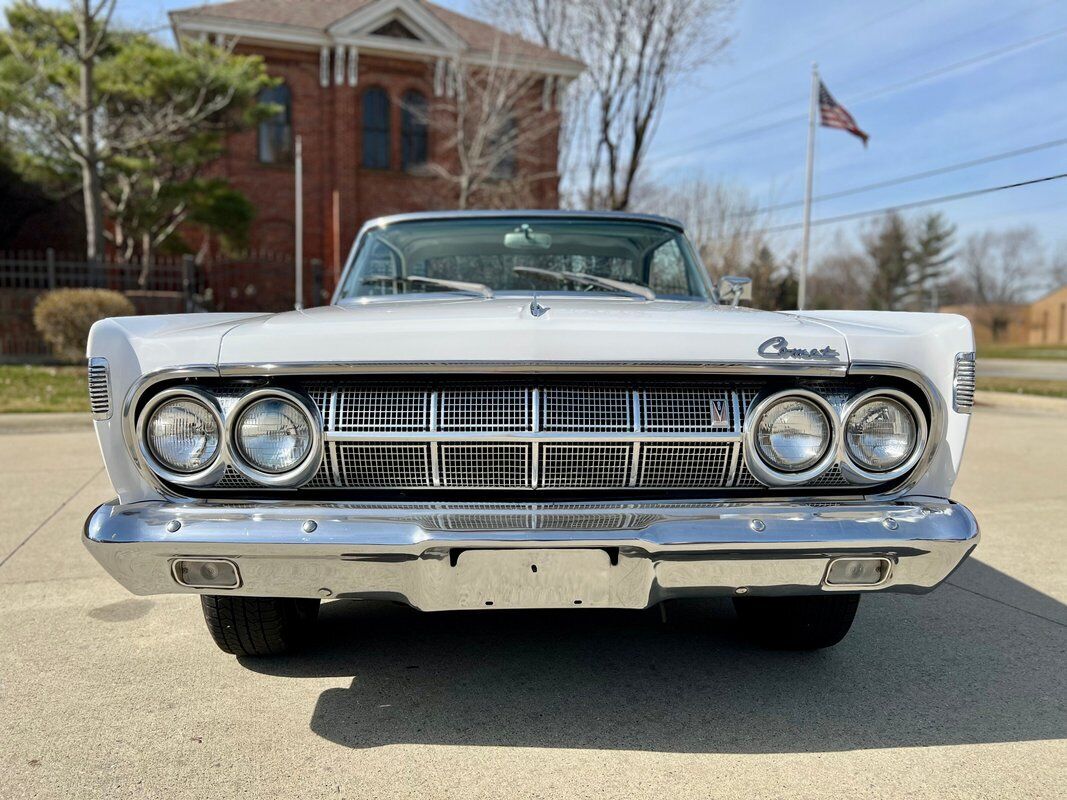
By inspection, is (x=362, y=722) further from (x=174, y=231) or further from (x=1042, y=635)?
(x=174, y=231)

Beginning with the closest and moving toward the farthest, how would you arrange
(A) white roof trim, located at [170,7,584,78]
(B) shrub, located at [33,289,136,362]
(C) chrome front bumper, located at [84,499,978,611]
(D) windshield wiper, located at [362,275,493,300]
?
(C) chrome front bumper, located at [84,499,978,611] < (D) windshield wiper, located at [362,275,493,300] < (B) shrub, located at [33,289,136,362] < (A) white roof trim, located at [170,7,584,78]

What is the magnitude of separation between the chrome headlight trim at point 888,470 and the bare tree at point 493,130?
717 inches

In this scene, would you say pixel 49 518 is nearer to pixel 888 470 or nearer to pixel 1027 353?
pixel 888 470

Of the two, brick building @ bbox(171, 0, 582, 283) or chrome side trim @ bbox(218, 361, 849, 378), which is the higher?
brick building @ bbox(171, 0, 582, 283)

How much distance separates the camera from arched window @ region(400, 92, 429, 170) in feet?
85.9

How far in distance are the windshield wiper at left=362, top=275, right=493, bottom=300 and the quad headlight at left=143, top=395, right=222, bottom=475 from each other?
117cm

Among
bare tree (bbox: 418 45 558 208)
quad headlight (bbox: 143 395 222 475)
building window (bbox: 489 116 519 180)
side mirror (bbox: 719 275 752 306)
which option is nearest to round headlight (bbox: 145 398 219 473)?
quad headlight (bbox: 143 395 222 475)

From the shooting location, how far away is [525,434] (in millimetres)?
2129

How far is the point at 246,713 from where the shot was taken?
7.98 ft

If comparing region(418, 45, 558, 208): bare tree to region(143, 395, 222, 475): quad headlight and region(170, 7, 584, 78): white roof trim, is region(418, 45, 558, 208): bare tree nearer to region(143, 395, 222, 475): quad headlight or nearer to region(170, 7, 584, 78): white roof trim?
region(170, 7, 584, 78): white roof trim

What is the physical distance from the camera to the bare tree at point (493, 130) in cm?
2019

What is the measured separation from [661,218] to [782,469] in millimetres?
1881

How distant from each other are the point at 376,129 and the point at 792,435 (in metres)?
26.3

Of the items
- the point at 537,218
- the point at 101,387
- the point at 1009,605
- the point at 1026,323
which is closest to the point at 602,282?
the point at 537,218
